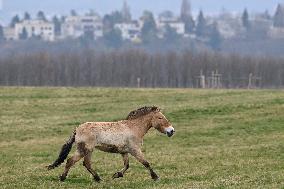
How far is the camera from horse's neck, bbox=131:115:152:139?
20797 mm

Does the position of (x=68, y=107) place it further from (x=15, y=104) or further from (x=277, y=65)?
(x=277, y=65)

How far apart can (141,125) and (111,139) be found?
1.07 m

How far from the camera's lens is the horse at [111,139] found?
2016cm

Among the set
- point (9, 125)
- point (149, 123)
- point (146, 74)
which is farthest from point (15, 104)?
point (146, 74)

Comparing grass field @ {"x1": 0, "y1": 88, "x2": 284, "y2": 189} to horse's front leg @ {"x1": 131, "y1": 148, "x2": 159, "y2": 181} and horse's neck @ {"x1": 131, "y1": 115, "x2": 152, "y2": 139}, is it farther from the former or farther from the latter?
horse's neck @ {"x1": 131, "y1": 115, "x2": 152, "y2": 139}

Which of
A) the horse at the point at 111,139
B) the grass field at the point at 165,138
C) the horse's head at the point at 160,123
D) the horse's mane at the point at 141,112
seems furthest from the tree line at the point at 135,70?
the horse at the point at 111,139

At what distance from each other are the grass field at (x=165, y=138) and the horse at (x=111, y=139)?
20.7 inches

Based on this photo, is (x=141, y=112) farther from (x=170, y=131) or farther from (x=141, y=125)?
(x=170, y=131)

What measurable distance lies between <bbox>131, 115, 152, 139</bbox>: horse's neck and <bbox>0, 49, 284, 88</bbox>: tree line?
99.9 m

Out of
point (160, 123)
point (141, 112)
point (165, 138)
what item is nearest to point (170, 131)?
point (160, 123)

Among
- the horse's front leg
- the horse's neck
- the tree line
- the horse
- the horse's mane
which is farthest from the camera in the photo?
the tree line

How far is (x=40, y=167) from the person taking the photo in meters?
25.5

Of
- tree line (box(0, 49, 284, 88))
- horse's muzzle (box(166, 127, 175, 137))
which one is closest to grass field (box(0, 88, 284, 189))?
horse's muzzle (box(166, 127, 175, 137))

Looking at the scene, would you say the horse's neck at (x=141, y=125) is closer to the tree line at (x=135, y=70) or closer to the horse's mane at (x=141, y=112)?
the horse's mane at (x=141, y=112)
